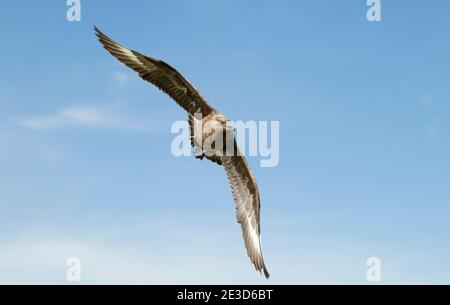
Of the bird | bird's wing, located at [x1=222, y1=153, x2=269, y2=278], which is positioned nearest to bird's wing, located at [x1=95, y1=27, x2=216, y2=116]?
the bird

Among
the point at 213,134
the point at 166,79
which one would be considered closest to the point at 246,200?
the point at 213,134

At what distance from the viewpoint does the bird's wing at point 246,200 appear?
16375mm

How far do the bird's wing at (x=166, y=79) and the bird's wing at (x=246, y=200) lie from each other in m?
2.02

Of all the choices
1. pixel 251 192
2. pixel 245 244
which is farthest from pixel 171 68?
pixel 245 244

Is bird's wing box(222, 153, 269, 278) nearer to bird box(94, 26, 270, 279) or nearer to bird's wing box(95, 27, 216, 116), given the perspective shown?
bird box(94, 26, 270, 279)

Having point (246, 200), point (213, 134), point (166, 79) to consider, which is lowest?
point (246, 200)

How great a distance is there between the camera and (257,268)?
15828mm

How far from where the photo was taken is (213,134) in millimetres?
15359

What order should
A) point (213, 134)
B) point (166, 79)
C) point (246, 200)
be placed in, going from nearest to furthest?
1. point (213, 134)
2. point (166, 79)
3. point (246, 200)

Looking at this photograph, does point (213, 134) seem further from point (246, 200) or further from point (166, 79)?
A: point (246, 200)

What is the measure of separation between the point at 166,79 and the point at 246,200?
4823 mm

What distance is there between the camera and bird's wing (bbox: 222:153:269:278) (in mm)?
16375
